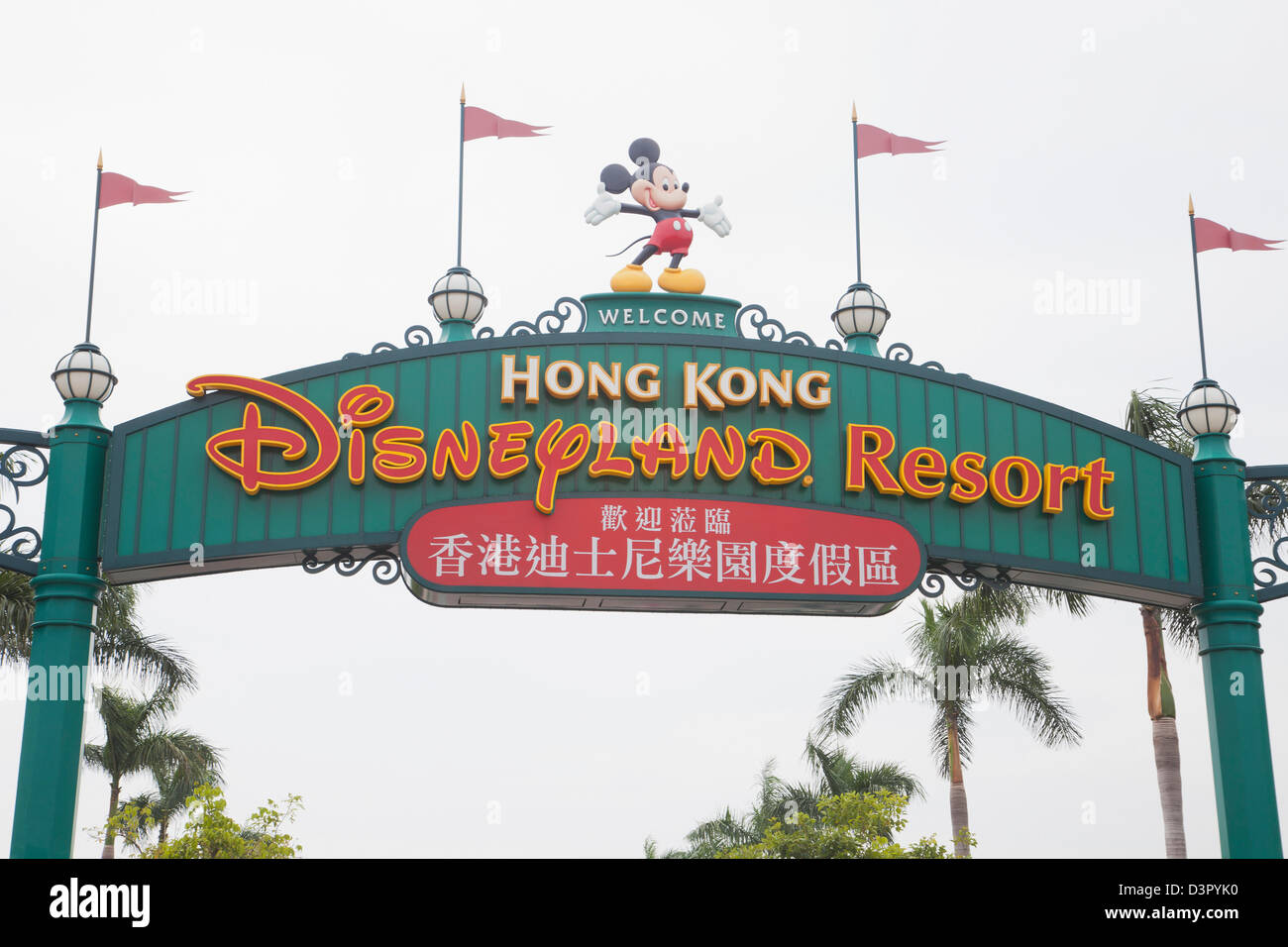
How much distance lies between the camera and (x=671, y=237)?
Result: 1449 cm

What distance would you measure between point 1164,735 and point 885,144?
11328 millimetres

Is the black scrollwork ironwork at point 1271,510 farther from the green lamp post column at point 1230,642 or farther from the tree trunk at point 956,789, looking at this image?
the tree trunk at point 956,789

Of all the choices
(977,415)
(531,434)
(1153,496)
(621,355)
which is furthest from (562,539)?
(1153,496)

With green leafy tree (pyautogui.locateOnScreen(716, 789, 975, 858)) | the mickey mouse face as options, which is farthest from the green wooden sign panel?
green leafy tree (pyautogui.locateOnScreen(716, 789, 975, 858))

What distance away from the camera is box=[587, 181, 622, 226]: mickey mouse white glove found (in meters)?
14.6

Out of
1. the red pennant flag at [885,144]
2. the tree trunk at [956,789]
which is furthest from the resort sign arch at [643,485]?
the tree trunk at [956,789]

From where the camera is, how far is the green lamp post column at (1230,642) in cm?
1348

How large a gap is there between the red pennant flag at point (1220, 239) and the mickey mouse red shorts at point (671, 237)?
17.2 ft

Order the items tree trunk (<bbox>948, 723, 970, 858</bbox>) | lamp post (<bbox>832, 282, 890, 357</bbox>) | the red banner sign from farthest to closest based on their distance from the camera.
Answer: tree trunk (<bbox>948, 723, 970, 858</bbox>) < lamp post (<bbox>832, 282, 890, 357</bbox>) < the red banner sign

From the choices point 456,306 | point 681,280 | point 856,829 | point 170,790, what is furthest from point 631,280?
point 170,790

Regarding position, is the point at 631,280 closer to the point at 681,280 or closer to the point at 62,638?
the point at 681,280

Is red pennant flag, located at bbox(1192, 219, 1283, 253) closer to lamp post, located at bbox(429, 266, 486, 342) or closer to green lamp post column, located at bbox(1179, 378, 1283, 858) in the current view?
green lamp post column, located at bbox(1179, 378, 1283, 858)
